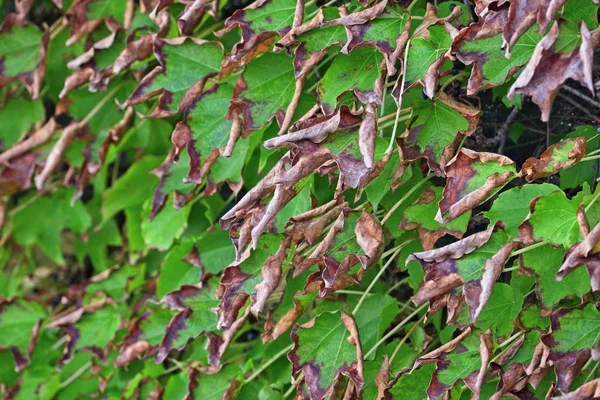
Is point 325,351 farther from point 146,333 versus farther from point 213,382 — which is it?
point 146,333

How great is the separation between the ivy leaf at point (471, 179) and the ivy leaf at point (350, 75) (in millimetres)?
203

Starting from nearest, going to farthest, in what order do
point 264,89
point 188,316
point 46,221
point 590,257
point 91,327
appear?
1. point 590,257
2. point 264,89
3. point 188,316
4. point 91,327
5. point 46,221

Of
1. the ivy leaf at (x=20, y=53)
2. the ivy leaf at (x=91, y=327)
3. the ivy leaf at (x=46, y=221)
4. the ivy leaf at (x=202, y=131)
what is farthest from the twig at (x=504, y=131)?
the ivy leaf at (x=46, y=221)

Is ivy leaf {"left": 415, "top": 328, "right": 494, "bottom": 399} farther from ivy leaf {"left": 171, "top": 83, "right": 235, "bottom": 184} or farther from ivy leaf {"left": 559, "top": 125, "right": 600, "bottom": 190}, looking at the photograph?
ivy leaf {"left": 171, "top": 83, "right": 235, "bottom": 184}

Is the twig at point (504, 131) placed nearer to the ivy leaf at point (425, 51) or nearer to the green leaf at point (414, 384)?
the ivy leaf at point (425, 51)

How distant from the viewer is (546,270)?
101 centimetres

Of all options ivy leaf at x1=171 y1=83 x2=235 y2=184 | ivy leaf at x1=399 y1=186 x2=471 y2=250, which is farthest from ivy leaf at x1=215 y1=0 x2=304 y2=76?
ivy leaf at x1=399 y1=186 x2=471 y2=250

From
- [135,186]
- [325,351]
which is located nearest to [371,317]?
[325,351]

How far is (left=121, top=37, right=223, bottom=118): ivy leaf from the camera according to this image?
1406 mm

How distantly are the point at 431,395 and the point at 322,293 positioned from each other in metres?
0.20

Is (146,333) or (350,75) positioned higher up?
(350,75)

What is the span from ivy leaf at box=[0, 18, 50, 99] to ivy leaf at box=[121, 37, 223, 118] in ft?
1.63

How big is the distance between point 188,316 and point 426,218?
494 mm

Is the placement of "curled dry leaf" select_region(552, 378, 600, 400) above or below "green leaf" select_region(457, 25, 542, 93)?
below
